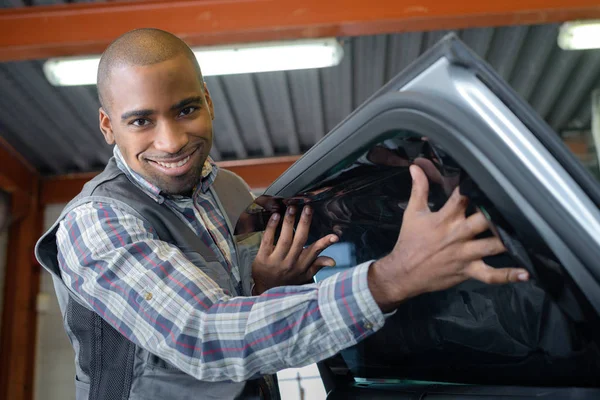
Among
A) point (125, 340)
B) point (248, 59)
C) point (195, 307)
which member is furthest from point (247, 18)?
point (195, 307)

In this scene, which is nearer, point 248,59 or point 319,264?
point 319,264

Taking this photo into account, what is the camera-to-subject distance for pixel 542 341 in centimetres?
101

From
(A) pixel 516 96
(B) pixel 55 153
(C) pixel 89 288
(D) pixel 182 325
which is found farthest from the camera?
(B) pixel 55 153

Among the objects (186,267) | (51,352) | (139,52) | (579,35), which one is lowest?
(186,267)

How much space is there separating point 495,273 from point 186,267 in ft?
1.71

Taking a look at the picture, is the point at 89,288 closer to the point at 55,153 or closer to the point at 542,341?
the point at 542,341

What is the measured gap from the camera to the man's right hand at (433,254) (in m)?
0.88

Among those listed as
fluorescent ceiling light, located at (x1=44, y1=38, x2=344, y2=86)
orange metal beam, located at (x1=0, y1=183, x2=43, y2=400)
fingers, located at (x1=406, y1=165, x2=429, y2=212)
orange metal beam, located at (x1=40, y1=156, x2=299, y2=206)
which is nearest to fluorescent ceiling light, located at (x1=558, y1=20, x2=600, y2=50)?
fluorescent ceiling light, located at (x1=44, y1=38, x2=344, y2=86)

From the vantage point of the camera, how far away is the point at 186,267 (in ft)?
3.75

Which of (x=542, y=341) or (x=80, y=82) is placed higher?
(x=80, y=82)

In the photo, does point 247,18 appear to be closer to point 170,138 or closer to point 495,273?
point 170,138

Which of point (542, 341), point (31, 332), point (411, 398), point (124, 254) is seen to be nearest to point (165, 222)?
point (124, 254)

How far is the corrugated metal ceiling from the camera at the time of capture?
6.29 metres

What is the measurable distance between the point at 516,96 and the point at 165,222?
0.76 metres
